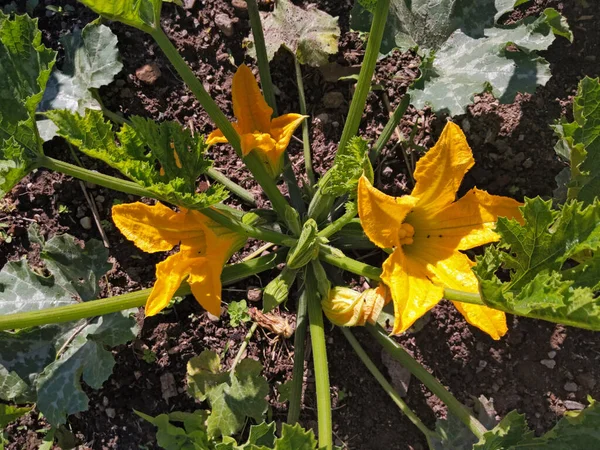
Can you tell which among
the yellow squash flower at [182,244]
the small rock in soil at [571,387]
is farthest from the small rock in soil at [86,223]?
the small rock in soil at [571,387]

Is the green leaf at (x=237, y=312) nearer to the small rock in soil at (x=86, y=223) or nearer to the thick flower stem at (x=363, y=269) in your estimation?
the thick flower stem at (x=363, y=269)

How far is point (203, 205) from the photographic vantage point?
181 cm

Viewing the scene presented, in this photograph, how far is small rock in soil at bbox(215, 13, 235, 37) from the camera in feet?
10.1

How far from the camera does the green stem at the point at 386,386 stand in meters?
2.57

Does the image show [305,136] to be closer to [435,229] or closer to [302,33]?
[302,33]

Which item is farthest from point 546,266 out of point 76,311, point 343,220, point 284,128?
point 76,311

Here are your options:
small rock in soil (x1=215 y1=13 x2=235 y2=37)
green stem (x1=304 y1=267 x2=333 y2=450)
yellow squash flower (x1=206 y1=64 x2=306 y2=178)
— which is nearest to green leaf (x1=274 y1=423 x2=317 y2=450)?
green stem (x1=304 y1=267 x2=333 y2=450)

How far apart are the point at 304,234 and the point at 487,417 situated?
3.81 ft

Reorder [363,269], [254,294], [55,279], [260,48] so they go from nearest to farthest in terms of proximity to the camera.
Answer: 1. [363,269]
2. [260,48]
3. [55,279]
4. [254,294]

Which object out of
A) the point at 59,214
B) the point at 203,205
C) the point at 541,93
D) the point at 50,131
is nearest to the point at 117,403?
the point at 59,214

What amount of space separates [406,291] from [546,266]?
1.32ft

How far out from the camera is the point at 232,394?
2.58m

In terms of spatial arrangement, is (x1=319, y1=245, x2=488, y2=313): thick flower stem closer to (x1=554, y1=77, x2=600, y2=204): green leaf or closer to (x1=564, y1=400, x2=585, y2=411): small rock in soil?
(x1=554, y1=77, x2=600, y2=204): green leaf

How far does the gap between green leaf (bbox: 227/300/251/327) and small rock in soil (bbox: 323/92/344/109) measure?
42.9 inches
